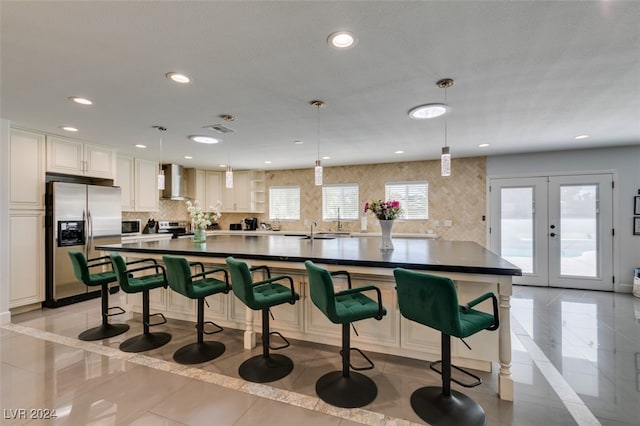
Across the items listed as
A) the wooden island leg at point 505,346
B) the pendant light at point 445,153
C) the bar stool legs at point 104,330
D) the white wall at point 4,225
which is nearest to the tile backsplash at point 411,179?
the white wall at point 4,225

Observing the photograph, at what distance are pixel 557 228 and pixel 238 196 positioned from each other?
6.65 metres

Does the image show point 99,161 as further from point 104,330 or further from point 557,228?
point 557,228

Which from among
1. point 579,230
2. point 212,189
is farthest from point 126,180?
point 579,230

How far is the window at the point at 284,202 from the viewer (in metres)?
7.02

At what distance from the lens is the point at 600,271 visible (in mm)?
4867

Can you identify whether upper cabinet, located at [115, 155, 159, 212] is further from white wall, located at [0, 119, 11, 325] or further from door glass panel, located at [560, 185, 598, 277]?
door glass panel, located at [560, 185, 598, 277]

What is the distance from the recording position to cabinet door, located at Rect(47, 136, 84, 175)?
13.4 feet

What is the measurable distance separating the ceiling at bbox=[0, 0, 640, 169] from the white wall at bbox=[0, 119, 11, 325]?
0.38 meters

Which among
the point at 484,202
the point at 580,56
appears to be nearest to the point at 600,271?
the point at 484,202

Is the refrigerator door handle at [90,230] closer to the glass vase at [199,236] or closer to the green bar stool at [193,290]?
the glass vase at [199,236]

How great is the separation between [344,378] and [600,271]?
5371mm

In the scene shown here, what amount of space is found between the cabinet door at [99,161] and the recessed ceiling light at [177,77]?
3322 millimetres

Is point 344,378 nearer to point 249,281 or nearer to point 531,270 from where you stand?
point 249,281

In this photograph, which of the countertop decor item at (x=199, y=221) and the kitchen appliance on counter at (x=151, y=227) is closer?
the countertop decor item at (x=199, y=221)
